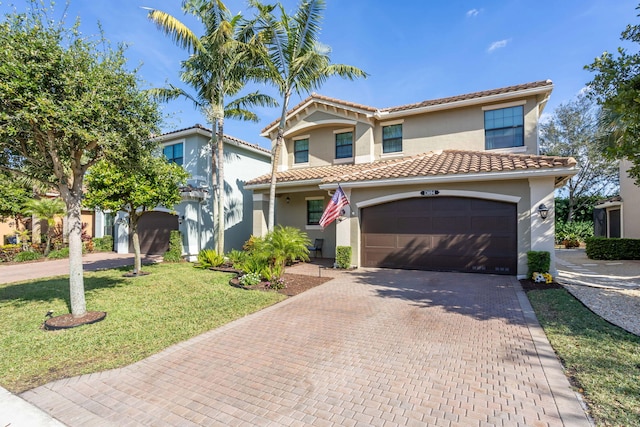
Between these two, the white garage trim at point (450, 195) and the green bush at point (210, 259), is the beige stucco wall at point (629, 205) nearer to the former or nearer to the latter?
the white garage trim at point (450, 195)

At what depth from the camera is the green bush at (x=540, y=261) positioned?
32.7 ft

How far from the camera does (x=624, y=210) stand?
18672mm

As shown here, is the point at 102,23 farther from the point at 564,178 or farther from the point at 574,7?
the point at 564,178

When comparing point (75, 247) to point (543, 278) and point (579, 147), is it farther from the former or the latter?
point (579, 147)

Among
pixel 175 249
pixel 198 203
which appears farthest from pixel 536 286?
pixel 198 203

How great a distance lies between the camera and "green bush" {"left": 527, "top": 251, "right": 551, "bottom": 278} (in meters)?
9.97

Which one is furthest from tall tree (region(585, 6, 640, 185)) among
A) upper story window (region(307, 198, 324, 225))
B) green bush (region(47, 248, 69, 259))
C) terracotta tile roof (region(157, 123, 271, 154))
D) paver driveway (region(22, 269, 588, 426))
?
green bush (region(47, 248, 69, 259))

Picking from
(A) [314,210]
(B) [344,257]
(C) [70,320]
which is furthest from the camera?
(A) [314,210]

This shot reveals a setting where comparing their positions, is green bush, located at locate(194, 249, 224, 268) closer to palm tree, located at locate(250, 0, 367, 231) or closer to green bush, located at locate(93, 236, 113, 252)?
palm tree, located at locate(250, 0, 367, 231)

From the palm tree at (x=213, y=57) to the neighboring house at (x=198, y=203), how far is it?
9.95ft

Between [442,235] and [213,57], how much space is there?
1165cm

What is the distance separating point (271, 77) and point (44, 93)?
308 inches

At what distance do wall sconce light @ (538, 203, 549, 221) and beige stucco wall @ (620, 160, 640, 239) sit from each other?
11.5 metres

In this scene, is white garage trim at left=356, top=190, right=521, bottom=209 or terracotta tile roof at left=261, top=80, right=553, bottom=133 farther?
terracotta tile roof at left=261, top=80, right=553, bottom=133
